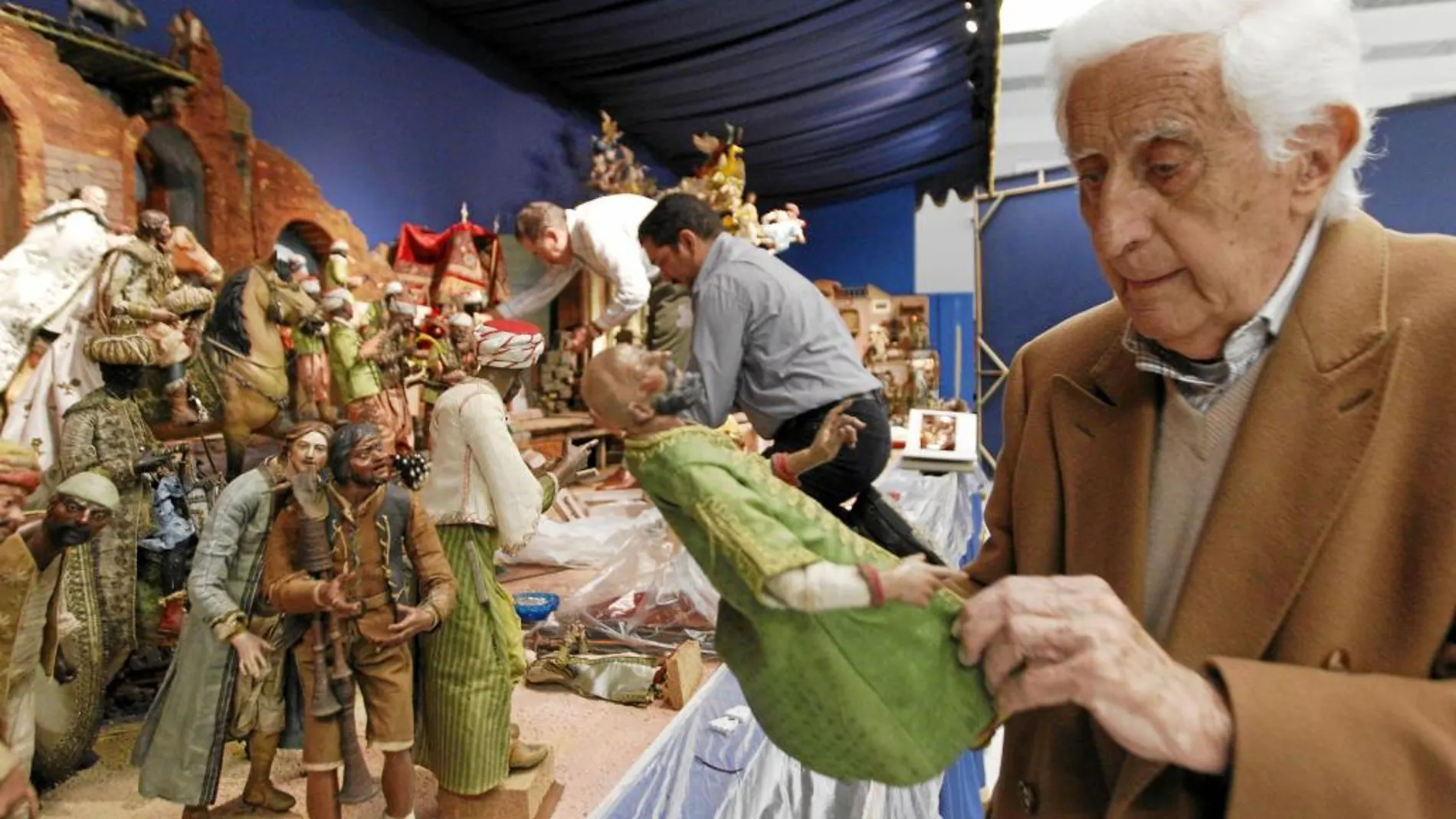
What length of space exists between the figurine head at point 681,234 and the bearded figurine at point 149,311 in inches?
57.8

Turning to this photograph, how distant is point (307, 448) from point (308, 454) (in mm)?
13

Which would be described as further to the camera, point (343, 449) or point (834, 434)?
point (343, 449)

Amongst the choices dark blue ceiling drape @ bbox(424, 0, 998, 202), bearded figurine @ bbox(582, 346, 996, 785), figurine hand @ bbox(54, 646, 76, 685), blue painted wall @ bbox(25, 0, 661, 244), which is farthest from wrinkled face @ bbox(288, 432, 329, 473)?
dark blue ceiling drape @ bbox(424, 0, 998, 202)

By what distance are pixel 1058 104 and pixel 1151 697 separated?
615 millimetres

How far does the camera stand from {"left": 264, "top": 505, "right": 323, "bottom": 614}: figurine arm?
170cm

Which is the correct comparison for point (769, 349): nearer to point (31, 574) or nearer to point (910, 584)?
point (910, 584)

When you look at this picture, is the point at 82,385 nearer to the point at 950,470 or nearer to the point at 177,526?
the point at 177,526

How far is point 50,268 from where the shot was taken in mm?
2395

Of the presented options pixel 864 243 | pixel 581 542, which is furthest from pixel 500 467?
pixel 864 243

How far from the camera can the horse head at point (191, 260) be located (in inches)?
117

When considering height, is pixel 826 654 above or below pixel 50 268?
below

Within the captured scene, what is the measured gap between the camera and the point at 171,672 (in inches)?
76.5

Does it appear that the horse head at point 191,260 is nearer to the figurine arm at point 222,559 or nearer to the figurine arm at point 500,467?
the figurine arm at point 222,559

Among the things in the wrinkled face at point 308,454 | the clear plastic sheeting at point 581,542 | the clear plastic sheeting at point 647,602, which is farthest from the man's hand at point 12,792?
the clear plastic sheeting at point 581,542
